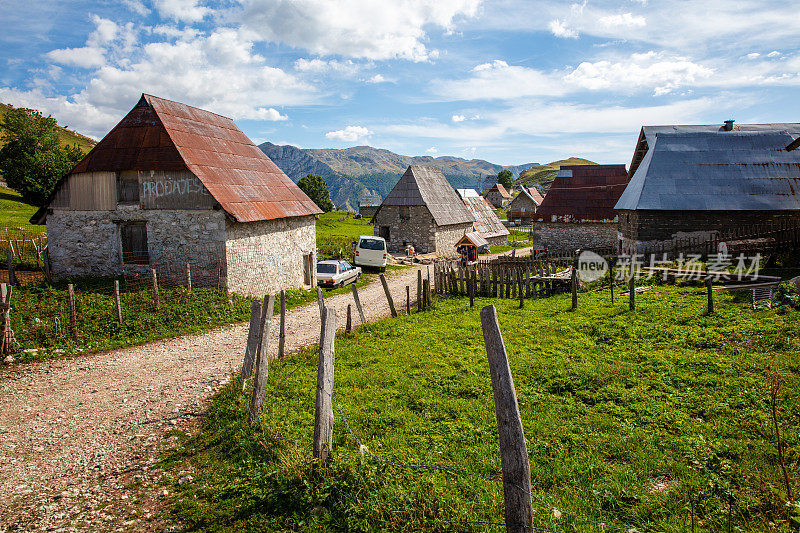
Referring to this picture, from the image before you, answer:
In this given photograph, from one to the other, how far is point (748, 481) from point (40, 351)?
1388 centimetres

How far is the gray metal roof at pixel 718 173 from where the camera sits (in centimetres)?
1972

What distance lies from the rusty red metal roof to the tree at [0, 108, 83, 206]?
112ft

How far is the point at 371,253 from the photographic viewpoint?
83.9ft

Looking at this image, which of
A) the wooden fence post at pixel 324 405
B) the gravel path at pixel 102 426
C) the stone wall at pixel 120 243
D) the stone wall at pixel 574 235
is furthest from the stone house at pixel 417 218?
the wooden fence post at pixel 324 405

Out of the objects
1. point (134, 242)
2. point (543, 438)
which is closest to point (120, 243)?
point (134, 242)

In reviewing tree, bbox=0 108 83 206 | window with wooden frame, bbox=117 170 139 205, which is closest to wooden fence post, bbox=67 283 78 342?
window with wooden frame, bbox=117 170 139 205

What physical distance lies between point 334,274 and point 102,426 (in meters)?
14.2

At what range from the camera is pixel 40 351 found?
10.8 metres

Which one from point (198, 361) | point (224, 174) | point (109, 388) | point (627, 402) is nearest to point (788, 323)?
point (627, 402)

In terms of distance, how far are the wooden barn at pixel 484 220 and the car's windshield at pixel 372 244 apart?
617 inches

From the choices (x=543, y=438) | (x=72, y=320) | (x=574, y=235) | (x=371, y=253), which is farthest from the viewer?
(x=574, y=235)

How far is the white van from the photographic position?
25438 mm

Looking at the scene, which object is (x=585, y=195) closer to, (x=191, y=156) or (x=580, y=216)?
(x=580, y=216)

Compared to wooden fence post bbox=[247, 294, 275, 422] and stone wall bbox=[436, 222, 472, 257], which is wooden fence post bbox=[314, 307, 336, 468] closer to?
wooden fence post bbox=[247, 294, 275, 422]
